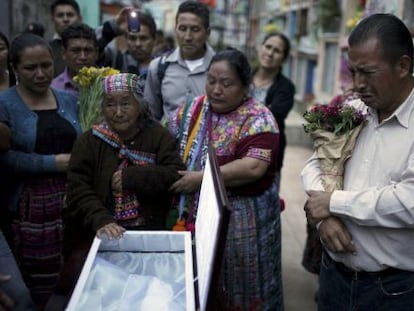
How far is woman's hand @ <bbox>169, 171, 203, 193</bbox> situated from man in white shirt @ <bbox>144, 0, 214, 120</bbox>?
2.63 ft

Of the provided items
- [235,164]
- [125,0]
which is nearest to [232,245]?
[235,164]

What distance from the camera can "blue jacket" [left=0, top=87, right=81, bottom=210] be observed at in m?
2.30

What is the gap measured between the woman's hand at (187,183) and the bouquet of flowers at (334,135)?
63cm

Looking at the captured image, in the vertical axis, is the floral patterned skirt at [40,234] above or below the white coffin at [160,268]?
below

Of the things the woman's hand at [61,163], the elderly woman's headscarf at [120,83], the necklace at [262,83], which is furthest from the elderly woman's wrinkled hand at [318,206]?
the necklace at [262,83]

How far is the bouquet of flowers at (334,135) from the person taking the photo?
1685 millimetres

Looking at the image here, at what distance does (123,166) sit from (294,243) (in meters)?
2.66

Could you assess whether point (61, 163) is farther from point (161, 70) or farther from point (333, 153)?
point (333, 153)

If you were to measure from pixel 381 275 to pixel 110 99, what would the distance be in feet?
4.40

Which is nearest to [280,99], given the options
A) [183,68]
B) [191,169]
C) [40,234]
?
[183,68]

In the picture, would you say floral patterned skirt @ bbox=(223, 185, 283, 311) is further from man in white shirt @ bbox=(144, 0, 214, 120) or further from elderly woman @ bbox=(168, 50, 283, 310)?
man in white shirt @ bbox=(144, 0, 214, 120)

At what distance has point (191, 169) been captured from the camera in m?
2.34

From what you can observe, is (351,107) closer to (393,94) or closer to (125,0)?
(393,94)

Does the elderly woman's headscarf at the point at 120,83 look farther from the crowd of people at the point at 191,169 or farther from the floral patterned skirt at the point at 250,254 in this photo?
the floral patterned skirt at the point at 250,254
